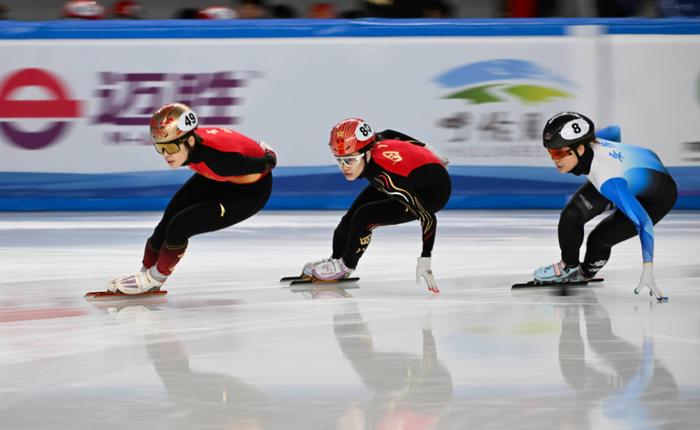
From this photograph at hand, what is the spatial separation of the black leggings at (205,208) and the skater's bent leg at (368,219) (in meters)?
0.50

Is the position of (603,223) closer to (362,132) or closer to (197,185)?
(362,132)

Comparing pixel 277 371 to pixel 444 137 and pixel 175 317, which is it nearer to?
pixel 175 317

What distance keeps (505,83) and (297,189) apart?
6.67 feet

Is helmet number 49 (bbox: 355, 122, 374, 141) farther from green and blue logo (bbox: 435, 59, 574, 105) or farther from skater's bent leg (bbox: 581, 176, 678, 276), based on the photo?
green and blue logo (bbox: 435, 59, 574, 105)

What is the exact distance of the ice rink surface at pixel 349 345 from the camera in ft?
11.5

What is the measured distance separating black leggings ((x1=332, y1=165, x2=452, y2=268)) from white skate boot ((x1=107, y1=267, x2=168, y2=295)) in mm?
1031

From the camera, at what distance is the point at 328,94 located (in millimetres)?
10469

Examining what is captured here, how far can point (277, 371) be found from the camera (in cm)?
411

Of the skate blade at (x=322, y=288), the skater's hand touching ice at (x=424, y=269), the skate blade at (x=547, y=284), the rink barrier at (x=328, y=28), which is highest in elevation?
the rink barrier at (x=328, y=28)

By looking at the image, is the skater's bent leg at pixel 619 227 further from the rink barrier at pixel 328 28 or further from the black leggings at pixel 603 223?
the rink barrier at pixel 328 28

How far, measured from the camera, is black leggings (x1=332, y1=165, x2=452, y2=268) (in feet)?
20.0

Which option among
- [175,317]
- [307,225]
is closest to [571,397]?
[175,317]

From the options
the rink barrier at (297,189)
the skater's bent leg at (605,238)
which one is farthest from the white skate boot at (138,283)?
the rink barrier at (297,189)

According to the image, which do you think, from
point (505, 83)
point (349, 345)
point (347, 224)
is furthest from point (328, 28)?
point (349, 345)
